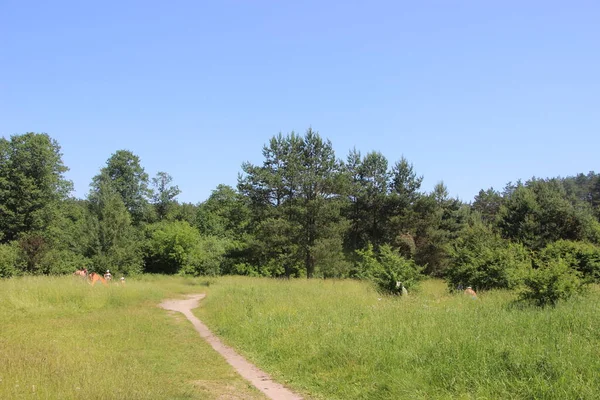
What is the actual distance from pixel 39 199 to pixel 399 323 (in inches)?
1800

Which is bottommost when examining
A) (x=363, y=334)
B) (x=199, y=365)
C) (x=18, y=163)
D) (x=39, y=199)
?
(x=199, y=365)

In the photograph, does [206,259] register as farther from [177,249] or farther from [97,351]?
[97,351]

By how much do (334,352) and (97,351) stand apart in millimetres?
5989

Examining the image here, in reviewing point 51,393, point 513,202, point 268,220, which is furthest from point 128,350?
point 513,202

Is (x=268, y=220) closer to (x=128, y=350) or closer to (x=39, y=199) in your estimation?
(x=128, y=350)

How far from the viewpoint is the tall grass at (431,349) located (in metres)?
6.12

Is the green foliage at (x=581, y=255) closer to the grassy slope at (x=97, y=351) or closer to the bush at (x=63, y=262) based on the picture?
the grassy slope at (x=97, y=351)

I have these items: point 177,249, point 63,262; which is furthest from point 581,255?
point 177,249

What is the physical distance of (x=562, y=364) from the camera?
6.06 meters

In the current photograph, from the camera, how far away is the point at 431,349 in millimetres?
7867

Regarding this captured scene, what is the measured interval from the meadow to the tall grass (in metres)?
0.02

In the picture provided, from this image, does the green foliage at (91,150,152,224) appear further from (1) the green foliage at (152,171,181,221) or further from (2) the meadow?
(2) the meadow

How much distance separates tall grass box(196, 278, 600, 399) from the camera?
6.12 meters

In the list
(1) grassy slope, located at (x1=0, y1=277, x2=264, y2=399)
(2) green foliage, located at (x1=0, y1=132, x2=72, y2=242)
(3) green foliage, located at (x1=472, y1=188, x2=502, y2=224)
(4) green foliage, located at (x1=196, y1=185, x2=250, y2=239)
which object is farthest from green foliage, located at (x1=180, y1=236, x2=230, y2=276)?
(3) green foliage, located at (x1=472, y1=188, x2=502, y2=224)
